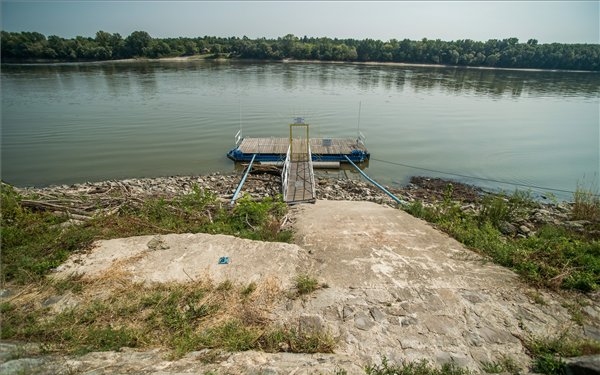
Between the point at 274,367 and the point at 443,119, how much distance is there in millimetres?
29461

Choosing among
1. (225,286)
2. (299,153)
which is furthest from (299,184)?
(225,286)

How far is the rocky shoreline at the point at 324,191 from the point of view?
8953 mm

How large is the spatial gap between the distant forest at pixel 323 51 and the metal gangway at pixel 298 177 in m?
76.6

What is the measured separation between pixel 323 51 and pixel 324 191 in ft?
269

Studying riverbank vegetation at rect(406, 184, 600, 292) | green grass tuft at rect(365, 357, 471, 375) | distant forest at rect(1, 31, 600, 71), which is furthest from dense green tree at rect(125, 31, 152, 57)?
green grass tuft at rect(365, 357, 471, 375)

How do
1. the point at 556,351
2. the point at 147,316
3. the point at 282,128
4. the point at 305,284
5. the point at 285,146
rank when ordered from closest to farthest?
1. the point at 556,351
2. the point at 147,316
3. the point at 305,284
4. the point at 285,146
5. the point at 282,128

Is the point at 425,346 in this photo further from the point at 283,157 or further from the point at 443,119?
the point at 443,119

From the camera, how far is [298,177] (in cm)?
1319

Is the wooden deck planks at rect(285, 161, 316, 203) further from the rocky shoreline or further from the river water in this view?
the river water

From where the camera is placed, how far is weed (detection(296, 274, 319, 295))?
476 cm

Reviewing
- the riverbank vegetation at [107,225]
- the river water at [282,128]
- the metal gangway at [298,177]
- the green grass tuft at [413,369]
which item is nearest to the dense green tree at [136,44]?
the river water at [282,128]

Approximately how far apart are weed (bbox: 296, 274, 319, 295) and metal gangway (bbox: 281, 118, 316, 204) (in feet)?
19.4

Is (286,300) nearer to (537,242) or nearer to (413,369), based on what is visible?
(413,369)

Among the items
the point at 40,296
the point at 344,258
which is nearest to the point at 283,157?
the point at 344,258
